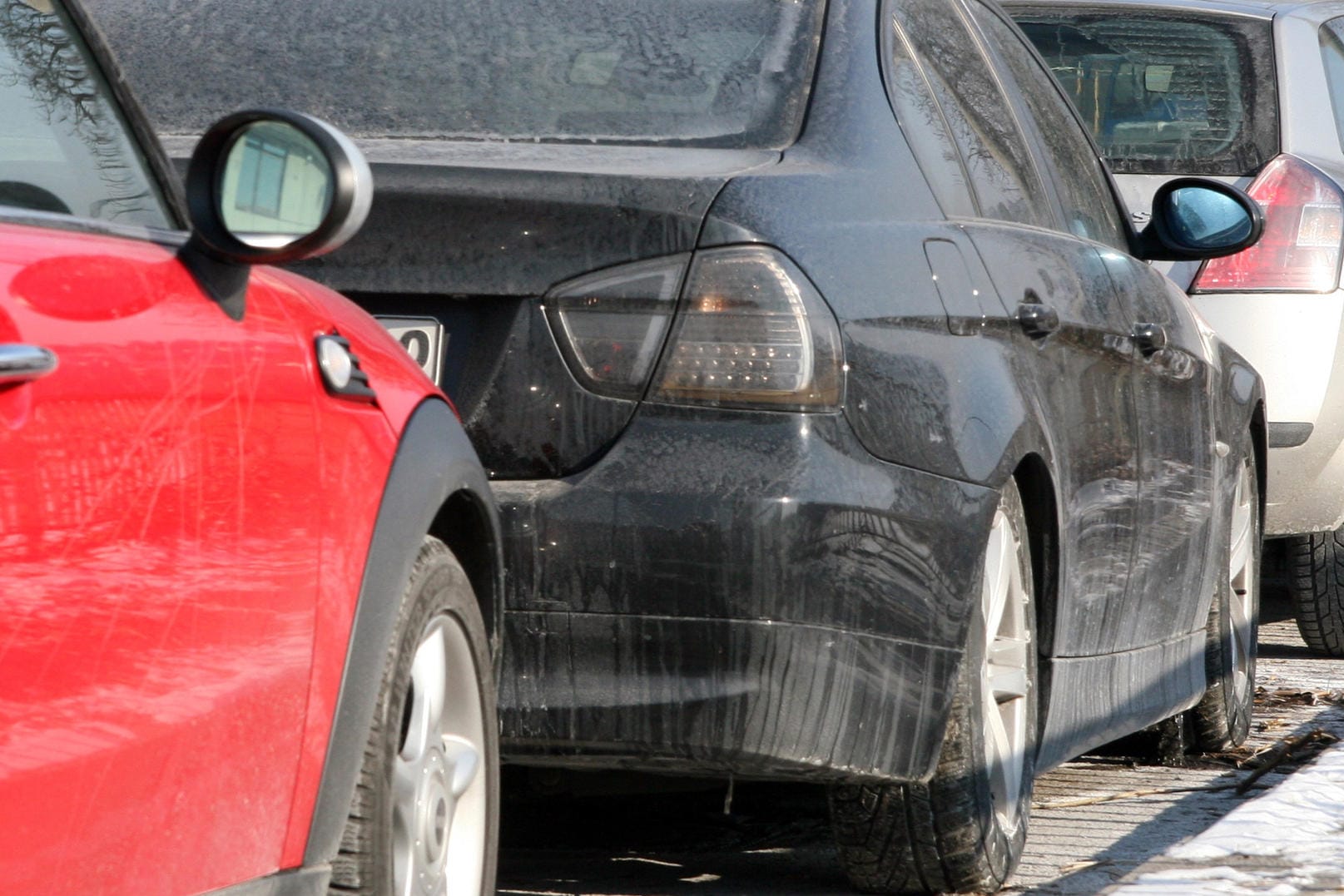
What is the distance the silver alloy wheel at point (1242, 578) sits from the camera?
6.36 meters

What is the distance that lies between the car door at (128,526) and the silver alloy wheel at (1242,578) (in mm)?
4056

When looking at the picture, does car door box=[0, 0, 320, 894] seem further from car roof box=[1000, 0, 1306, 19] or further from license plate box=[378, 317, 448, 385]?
car roof box=[1000, 0, 1306, 19]

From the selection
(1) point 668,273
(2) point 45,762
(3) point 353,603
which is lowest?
(2) point 45,762

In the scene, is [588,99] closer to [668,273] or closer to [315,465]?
[668,273]

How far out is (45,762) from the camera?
207cm

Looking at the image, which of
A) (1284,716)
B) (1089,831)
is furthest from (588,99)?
(1284,716)

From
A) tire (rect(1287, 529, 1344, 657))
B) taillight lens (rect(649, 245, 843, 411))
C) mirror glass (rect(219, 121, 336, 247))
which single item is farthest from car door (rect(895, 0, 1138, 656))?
tire (rect(1287, 529, 1344, 657))

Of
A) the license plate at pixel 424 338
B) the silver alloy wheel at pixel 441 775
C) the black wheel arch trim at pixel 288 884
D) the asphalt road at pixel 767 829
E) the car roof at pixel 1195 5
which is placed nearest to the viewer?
the black wheel arch trim at pixel 288 884

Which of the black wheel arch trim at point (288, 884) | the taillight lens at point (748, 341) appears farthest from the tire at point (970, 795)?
the black wheel arch trim at point (288, 884)

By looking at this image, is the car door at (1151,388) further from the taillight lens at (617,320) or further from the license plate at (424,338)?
the license plate at (424,338)

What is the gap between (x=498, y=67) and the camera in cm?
409

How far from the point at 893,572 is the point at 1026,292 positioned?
3.01ft

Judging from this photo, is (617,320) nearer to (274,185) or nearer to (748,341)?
(748,341)

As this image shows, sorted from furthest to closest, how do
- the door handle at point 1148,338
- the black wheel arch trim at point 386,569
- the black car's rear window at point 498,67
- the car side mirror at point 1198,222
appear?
the car side mirror at point 1198,222 < the door handle at point 1148,338 < the black car's rear window at point 498,67 < the black wheel arch trim at point 386,569
